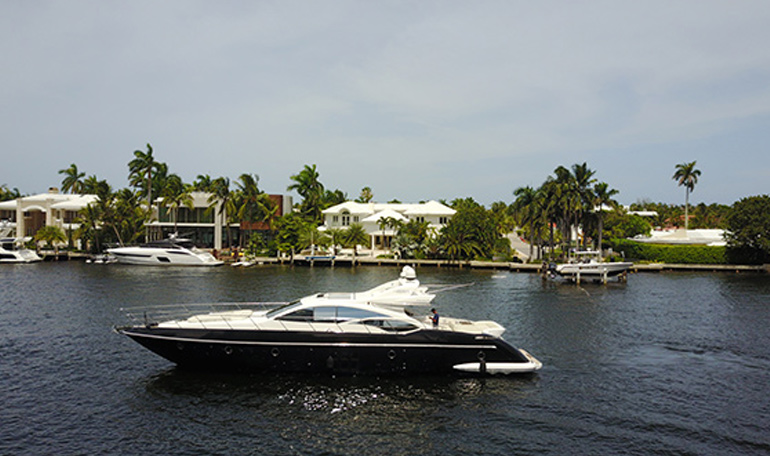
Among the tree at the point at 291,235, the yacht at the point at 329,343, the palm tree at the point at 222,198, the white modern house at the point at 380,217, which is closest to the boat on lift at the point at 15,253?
the palm tree at the point at 222,198

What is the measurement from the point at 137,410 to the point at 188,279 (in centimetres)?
4300

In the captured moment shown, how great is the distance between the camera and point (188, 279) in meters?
60.3

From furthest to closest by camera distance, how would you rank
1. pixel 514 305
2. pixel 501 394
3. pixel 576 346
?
pixel 514 305
pixel 576 346
pixel 501 394

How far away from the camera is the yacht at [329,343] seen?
71.1 ft

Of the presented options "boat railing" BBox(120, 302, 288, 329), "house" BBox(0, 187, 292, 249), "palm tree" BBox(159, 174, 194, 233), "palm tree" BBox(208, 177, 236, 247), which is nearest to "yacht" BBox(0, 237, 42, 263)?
"house" BBox(0, 187, 292, 249)

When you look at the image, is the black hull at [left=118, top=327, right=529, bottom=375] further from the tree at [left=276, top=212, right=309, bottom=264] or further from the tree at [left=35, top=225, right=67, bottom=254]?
the tree at [left=35, top=225, right=67, bottom=254]

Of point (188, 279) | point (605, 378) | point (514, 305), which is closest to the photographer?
point (605, 378)

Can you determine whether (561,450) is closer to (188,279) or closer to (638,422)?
(638,422)

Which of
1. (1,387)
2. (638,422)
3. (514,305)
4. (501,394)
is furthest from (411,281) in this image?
(1,387)

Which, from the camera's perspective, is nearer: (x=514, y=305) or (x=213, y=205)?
(x=514, y=305)

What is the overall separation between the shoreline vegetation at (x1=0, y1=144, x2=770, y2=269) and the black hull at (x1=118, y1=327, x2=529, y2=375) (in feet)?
172

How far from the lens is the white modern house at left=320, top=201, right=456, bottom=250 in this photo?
289ft

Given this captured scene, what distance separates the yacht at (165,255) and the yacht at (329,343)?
55573mm

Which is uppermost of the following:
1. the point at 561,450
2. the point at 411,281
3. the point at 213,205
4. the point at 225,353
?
the point at 213,205
